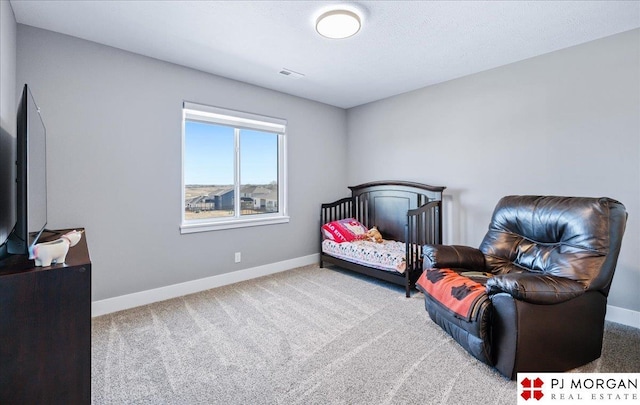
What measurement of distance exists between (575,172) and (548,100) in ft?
2.36

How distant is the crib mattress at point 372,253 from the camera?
313 centimetres

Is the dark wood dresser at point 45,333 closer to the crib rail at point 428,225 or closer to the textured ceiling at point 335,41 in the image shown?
the textured ceiling at point 335,41

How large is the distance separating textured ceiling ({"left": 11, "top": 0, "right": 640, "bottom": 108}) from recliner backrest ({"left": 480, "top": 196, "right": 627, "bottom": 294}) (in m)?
1.37

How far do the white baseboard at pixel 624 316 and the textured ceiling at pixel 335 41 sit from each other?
7.46 ft

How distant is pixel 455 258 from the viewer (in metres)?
2.36

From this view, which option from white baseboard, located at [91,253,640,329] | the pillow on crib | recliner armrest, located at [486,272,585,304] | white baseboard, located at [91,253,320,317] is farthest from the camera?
the pillow on crib

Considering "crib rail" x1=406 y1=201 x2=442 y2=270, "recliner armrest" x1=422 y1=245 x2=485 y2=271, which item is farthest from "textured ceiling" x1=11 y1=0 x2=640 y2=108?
"recliner armrest" x1=422 y1=245 x2=485 y2=271

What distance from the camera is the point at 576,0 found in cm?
200

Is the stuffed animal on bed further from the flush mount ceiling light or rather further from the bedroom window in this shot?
the flush mount ceiling light

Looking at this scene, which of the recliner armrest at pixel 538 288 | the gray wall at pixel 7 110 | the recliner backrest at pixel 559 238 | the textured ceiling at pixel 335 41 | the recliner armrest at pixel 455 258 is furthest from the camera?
the recliner armrest at pixel 455 258

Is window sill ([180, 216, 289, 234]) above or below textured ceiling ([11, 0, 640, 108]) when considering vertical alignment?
below

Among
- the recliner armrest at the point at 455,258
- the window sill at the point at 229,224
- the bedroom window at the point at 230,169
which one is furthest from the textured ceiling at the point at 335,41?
the recliner armrest at the point at 455,258

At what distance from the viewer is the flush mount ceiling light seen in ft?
6.91

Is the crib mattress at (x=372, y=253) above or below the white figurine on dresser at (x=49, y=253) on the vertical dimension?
below
